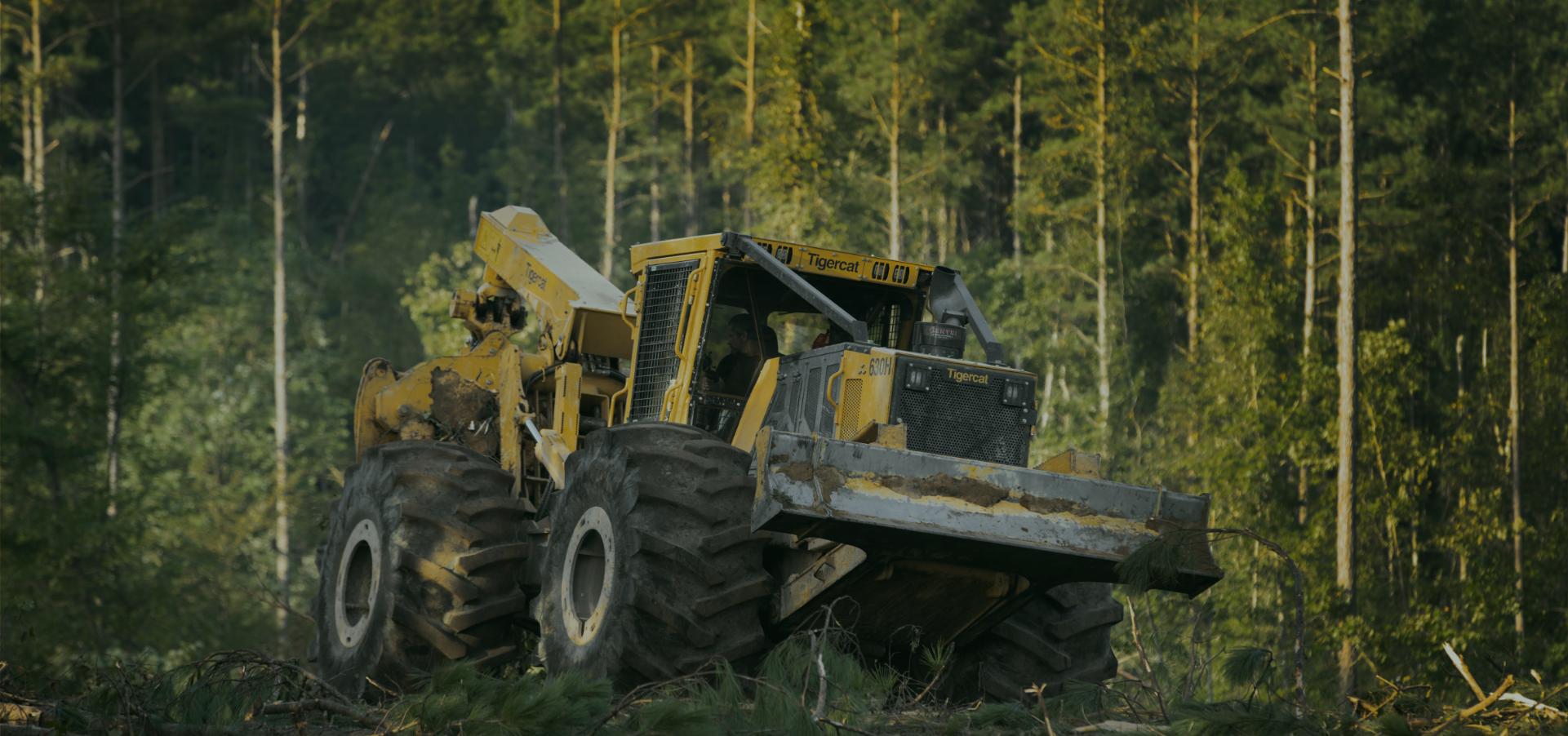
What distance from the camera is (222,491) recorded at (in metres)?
41.0

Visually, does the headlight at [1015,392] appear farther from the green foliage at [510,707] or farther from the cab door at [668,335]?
the green foliage at [510,707]

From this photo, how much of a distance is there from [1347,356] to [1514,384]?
11583mm

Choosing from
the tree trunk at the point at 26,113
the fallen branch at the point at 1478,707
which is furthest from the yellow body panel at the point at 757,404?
the tree trunk at the point at 26,113

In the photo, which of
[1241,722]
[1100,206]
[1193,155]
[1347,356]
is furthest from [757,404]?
[1193,155]

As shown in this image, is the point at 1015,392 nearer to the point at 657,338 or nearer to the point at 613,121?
the point at 657,338

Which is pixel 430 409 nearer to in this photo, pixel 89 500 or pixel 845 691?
pixel 845 691

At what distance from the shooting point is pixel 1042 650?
11234mm

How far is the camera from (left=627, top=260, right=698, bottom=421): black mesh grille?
39.6 ft

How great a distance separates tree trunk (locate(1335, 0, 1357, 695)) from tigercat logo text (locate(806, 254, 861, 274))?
15.9m

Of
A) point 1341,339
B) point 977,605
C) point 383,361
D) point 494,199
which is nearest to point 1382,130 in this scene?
point 1341,339

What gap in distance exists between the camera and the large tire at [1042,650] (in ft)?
36.9

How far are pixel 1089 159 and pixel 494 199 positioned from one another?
3554cm

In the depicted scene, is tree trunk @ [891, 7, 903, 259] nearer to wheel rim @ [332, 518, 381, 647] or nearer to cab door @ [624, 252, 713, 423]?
wheel rim @ [332, 518, 381, 647]

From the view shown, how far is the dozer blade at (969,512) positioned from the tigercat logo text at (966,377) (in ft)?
2.90
